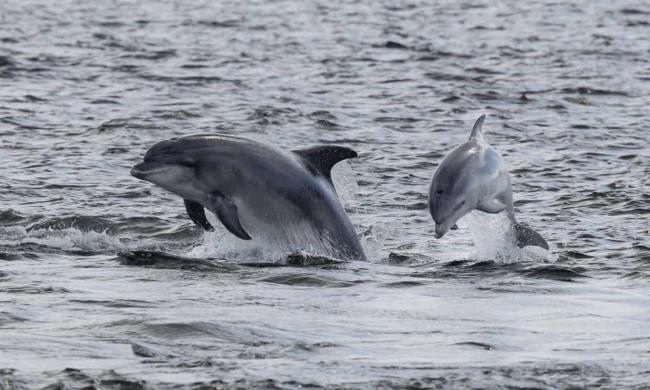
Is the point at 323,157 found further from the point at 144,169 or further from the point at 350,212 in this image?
the point at 350,212

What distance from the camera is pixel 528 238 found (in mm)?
13984

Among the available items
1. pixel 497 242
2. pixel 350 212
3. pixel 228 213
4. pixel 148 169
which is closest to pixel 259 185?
pixel 228 213

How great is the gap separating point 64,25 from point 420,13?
39.2 ft

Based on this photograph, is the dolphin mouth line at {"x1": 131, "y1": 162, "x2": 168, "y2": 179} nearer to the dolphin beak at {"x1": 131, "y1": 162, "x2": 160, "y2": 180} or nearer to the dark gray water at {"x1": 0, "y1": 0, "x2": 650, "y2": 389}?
the dolphin beak at {"x1": 131, "y1": 162, "x2": 160, "y2": 180}

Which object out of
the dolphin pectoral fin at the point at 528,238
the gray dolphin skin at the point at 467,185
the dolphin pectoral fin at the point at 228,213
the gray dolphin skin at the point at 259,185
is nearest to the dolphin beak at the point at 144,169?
the gray dolphin skin at the point at 259,185

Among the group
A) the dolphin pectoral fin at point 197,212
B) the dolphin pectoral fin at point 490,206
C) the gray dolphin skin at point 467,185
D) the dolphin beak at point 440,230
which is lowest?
the dolphin pectoral fin at point 197,212

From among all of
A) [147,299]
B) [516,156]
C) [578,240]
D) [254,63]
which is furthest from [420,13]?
[147,299]

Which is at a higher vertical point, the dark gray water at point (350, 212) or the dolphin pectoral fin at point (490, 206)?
the dolphin pectoral fin at point (490, 206)

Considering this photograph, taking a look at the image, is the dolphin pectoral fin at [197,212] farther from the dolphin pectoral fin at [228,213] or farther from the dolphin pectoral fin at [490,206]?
the dolphin pectoral fin at [490,206]

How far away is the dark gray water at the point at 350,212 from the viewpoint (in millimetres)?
9719

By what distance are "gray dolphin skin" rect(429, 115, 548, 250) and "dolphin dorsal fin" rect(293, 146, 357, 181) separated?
1.22m

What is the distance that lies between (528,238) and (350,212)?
4.03m

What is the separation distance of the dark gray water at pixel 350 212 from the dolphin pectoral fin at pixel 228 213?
36 cm

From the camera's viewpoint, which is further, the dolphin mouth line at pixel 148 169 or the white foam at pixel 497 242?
the white foam at pixel 497 242
